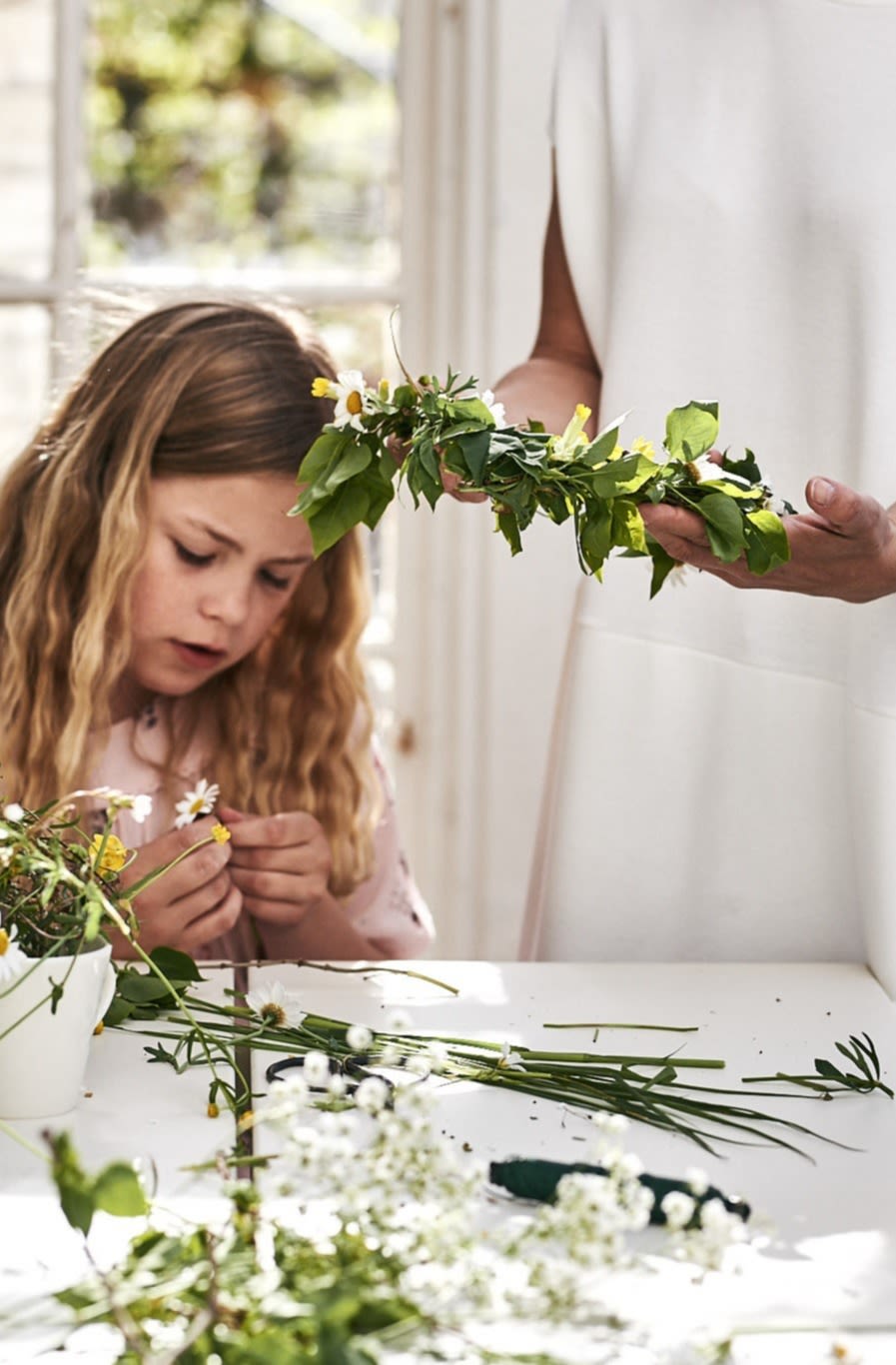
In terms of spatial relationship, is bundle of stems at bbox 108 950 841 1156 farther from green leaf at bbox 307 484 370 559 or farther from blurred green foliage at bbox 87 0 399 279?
blurred green foliage at bbox 87 0 399 279

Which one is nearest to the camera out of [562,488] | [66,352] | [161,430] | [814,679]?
[562,488]

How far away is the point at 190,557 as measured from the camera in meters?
1.41

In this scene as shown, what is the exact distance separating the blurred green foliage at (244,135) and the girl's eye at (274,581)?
69 cm

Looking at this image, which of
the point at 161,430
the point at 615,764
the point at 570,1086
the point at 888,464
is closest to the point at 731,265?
the point at 888,464

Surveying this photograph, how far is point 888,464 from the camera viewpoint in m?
1.09

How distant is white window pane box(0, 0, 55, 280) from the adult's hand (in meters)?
1.27

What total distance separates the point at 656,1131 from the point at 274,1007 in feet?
0.75

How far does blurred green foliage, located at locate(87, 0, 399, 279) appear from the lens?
7.28 feet

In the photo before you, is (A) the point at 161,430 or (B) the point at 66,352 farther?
(B) the point at 66,352

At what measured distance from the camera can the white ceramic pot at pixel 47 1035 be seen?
30.5 inches

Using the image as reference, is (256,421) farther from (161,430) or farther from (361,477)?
(361,477)

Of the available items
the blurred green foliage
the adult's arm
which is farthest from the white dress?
the blurred green foliage

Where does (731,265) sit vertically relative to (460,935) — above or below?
above

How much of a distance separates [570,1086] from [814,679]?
19.0 inches
